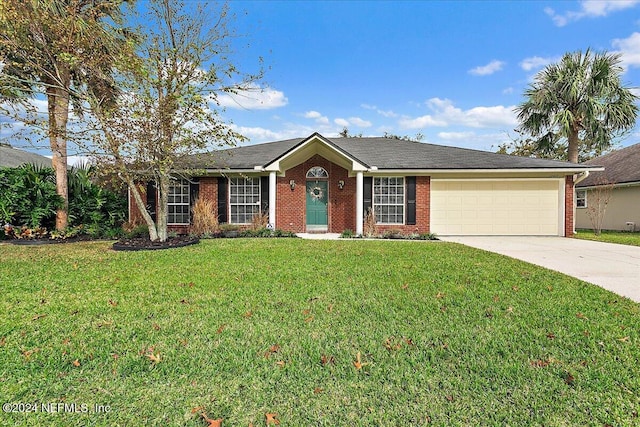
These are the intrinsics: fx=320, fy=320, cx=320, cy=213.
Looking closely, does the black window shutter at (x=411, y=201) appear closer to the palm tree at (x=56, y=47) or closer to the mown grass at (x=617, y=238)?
the mown grass at (x=617, y=238)

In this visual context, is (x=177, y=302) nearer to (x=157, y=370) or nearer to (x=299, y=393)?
(x=157, y=370)

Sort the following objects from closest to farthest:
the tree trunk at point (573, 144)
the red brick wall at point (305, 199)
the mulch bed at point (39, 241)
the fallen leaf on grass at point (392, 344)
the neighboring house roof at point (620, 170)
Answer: the fallen leaf on grass at point (392, 344) → the mulch bed at point (39, 241) → the red brick wall at point (305, 199) → the neighboring house roof at point (620, 170) → the tree trunk at point (573, 144)

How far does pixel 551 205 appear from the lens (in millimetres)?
12844

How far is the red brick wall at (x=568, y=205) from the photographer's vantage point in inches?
495

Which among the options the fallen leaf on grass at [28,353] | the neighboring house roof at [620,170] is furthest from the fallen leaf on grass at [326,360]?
the neighboring house roof at [620,170]

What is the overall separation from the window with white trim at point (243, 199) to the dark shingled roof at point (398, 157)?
0.76 m

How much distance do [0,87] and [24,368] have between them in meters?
9.12

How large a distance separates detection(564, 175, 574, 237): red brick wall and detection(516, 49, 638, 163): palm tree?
552 centimetres

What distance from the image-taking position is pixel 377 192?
42.9ft

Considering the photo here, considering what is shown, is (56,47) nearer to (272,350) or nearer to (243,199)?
(243,199)

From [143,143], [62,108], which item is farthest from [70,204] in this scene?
[143,143]

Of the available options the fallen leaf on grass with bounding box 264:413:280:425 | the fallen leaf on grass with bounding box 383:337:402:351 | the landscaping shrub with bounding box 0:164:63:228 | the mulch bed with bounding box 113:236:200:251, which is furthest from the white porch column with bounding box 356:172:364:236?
the fallen leaf on grass with bounding box 264:413:280:425

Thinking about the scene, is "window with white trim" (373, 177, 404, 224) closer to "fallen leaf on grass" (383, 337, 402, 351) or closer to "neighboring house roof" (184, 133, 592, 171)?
"neighboring house roof" (184, 133, 592, 171)

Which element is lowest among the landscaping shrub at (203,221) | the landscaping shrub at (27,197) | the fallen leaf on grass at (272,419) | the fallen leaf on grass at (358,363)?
the fallen leaf on grass at (272,419)
